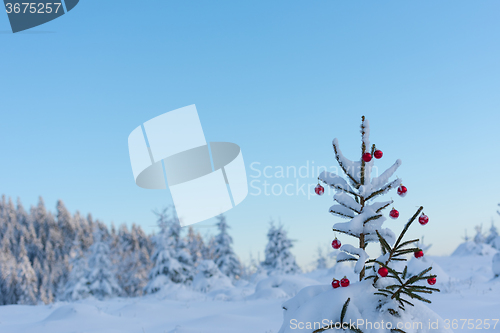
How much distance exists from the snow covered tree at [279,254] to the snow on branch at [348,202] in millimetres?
28462

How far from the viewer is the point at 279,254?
103 ft

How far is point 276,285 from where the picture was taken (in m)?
13.1

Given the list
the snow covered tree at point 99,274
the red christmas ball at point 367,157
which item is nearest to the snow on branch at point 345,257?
the red christmas ball at point 367,157

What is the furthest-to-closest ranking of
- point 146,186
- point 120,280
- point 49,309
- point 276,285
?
point 120,280 < point 276,285 < point 49,309 < point 146,186

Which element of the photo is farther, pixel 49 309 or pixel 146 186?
pixel 49 309

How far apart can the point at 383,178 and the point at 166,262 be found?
23.0 metres

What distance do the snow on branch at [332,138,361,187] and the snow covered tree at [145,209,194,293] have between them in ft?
73.4

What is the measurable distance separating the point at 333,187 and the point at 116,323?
6737 millimetres

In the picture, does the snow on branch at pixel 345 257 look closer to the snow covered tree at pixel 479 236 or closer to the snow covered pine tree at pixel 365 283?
the snow covered pine tree at pixel 365 283

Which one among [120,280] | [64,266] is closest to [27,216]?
[64,266]

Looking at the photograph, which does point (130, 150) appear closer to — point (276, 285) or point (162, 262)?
point (276, 285)

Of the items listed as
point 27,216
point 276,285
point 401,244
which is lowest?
point 276,285

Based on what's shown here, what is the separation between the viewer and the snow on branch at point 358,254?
318 centimetres

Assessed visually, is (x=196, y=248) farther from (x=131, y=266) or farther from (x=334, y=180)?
(x=334, y=180)
